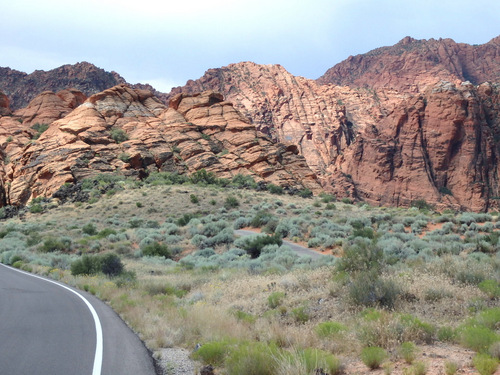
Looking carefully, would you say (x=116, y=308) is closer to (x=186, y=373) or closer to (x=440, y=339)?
(x=186, y=373)

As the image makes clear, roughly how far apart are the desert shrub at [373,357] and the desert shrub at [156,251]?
2133 cm

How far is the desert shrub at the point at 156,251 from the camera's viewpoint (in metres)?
26.1

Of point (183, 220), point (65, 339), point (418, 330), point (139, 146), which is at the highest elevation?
point (139, 146)

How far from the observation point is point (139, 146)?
199 feet

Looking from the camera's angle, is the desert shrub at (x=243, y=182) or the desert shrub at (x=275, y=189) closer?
the desert shrub at (x=275, y=189)

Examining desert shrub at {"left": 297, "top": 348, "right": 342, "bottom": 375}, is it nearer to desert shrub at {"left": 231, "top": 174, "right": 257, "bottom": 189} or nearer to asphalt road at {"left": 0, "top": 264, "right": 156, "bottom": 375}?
asphalt road at {"left": 0, "top": 264, "right": 156, "bottom": 375}

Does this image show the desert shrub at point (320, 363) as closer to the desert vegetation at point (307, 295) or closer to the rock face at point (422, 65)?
the desert vegetation at point (307, 295)

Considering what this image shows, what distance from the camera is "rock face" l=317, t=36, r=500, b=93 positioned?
16475 cm

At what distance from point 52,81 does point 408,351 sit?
168369mm

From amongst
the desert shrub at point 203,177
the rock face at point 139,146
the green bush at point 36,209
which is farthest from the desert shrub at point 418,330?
the rock face at point 139,146

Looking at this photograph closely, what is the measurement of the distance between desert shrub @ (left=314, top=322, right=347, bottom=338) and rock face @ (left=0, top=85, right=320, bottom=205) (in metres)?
51.5

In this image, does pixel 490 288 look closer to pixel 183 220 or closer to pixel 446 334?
pixel 446 334

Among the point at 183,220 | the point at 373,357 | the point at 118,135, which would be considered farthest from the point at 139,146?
the point at 373,357

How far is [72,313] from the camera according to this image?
34.4 ft
